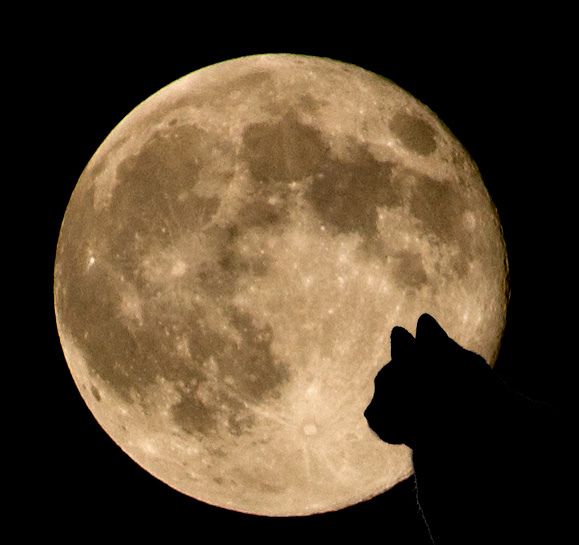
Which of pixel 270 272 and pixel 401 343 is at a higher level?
pixel 270 272

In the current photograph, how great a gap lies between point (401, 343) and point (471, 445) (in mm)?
659

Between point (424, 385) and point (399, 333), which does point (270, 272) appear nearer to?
point (399, 333)

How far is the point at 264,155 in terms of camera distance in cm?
330

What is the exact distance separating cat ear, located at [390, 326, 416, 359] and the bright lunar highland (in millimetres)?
389

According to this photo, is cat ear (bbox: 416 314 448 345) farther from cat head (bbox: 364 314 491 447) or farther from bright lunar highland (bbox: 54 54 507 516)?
bright lunar highland (bbox: 54 54 507 516)

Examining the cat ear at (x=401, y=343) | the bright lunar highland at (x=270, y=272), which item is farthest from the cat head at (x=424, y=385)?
the bright lunar highland at (x=270, y=272)

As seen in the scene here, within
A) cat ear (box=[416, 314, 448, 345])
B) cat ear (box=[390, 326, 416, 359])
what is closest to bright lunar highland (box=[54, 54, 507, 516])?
cat ear (box=[390, 326, 416, 359])

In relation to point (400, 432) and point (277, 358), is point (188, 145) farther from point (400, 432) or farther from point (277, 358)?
point (400, 432)

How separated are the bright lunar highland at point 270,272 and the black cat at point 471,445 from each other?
0.65 metres

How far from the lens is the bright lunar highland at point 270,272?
3.20 m

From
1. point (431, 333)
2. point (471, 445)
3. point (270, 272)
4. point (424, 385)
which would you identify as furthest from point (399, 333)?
point (270, 272)

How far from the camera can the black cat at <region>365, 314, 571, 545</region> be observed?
78.7 inches

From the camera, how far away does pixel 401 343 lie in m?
2.80

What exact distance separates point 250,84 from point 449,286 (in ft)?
5.99
